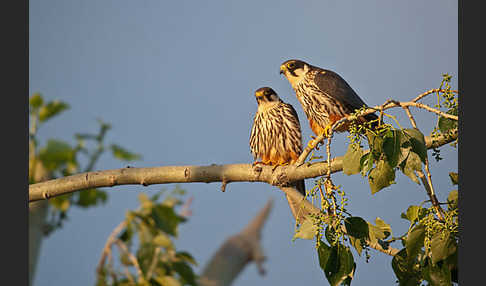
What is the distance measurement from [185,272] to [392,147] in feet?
3.58

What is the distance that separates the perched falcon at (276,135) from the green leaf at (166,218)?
0.69 metres

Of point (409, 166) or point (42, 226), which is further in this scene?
point (42, 226)

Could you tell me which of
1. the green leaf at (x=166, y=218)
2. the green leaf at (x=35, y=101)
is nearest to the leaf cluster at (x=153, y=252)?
the green leaf at (x=166, y=218)

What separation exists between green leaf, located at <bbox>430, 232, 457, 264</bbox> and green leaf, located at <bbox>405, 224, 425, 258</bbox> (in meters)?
0.04

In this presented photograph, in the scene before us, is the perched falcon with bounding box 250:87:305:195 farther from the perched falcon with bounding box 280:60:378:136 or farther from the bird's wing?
the bird's wing

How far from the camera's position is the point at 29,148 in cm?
207

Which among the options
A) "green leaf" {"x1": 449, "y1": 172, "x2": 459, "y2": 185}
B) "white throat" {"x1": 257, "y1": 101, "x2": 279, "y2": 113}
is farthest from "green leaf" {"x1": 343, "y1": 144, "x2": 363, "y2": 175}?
"white throat" {"x1": 257, "y1": 101, "x2": 279, "y2": 113}

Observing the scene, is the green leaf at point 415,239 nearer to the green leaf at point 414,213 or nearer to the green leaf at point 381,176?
the green leaf at point 414,213

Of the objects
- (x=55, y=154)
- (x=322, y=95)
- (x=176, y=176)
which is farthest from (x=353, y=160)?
(x=55, y=154)

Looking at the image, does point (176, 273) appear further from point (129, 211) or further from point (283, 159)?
point (283, 159)

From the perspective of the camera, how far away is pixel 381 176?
1319mm

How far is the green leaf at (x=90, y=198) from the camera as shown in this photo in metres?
2.33
